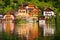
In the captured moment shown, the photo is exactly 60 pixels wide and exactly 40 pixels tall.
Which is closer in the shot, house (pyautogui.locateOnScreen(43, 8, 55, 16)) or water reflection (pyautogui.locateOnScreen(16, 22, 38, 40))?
water reflection (pyautogui.locateOnScreen(16, 22, 38, 40))

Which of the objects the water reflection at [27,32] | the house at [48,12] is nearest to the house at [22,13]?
the house at [48,12]

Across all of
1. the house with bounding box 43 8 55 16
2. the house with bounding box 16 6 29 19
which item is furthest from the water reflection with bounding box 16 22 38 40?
the house with bounding box 43 8 55 16

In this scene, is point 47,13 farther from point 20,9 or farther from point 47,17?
point 20,9

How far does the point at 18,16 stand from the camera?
437 inches

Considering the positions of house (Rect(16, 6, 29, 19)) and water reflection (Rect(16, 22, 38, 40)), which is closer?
water reflection (Rect(16, 22, 38, 40))

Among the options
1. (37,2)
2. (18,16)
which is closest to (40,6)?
(37,2)

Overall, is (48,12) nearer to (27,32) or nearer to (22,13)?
(22,13)

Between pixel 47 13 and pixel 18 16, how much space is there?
→ 1.30 meters

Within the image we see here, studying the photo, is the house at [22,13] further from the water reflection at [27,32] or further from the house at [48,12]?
the water reflection at [27,32]

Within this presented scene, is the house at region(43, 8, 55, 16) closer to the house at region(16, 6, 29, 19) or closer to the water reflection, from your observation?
the house at region(16, 6, 29, 19)

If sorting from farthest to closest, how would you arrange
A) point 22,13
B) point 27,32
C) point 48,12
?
point 22,13
point 48,12
point 27,32

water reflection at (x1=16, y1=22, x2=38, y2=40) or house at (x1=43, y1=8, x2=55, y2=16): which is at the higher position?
house at (x1=43, y1=8, x2=55, y2=16)

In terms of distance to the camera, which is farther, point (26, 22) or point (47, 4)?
point (47, 4)

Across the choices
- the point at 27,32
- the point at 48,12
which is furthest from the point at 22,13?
the point at 27,32
